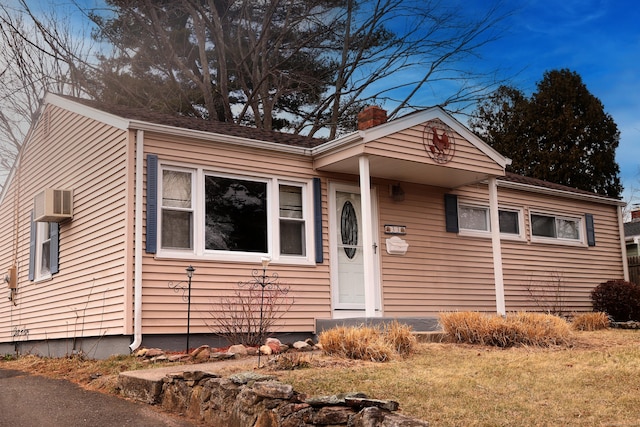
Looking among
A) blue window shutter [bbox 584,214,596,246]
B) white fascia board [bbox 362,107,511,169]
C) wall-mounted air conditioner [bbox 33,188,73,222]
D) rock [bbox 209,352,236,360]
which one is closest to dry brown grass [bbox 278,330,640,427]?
rock [bbox 209,352,236,360]

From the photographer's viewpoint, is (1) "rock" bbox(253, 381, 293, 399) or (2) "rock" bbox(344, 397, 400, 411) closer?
(2) "rock" bbox(344, 397, 400, 411)

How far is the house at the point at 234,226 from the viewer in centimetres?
950

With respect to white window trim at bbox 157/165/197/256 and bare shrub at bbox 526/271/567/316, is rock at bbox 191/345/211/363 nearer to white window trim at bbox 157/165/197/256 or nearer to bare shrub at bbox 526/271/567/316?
white window trim at bbox 157/165/197/256

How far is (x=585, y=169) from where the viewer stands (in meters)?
26.3

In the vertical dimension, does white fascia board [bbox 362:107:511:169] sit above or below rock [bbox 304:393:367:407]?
above

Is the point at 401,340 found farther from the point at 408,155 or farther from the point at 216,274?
the point at 408,155

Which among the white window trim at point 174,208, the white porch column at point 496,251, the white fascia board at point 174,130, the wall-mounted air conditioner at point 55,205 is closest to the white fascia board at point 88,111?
the white fascia board at point 174,130

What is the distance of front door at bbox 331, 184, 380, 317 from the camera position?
11.3 m

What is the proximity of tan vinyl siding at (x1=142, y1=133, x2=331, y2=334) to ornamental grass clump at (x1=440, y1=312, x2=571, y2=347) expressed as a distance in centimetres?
244

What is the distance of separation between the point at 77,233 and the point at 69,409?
194 inches

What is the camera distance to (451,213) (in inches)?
508

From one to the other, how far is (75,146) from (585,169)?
66.9ft

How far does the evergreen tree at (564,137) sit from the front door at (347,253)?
15.8 m

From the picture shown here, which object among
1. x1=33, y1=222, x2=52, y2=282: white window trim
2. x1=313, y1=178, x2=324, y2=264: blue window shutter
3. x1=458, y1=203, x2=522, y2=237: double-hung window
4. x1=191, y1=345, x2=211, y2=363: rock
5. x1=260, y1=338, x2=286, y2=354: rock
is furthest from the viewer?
x1=458, y1=203, x2=522, y2=237: double-hung window
